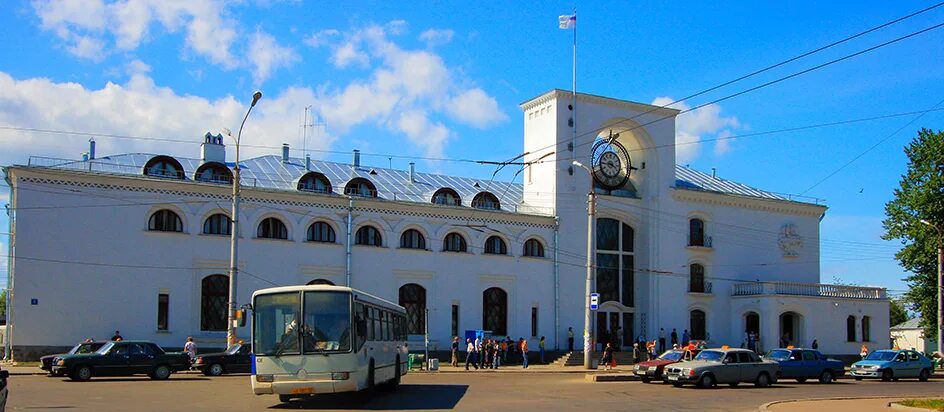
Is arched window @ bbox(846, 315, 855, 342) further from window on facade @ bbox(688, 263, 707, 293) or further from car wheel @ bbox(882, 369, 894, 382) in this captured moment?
car wheel @ bbox(882, 369, 894, 382)

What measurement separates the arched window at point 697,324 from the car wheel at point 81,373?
111 feet

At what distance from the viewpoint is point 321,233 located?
43.3 m

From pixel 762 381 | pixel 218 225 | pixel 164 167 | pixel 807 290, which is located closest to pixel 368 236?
pixel 218 225

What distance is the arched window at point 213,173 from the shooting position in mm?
40875

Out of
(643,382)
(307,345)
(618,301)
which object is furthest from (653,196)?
(307,345)

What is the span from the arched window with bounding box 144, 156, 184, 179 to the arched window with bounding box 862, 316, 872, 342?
39238 millimetres

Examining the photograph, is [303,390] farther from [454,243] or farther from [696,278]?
[696,278]

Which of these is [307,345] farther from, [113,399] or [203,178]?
[203,178]

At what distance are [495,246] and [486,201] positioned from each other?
2.38 m

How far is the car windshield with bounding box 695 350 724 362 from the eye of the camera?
29.5m

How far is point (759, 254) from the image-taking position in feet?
181

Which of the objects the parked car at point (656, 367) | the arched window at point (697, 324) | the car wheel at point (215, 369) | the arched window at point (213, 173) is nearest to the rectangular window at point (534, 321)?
the arched window at point (697, 324)

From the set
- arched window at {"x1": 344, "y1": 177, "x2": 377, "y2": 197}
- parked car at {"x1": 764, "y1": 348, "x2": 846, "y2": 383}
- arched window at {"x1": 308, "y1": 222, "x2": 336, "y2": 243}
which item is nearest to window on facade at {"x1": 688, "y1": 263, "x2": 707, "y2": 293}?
parked car at {"x1": 764, "y1": 348, "x2": 846, "y2": 383}

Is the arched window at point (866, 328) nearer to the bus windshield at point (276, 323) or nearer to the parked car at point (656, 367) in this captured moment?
the parked car at point (656, 367)
